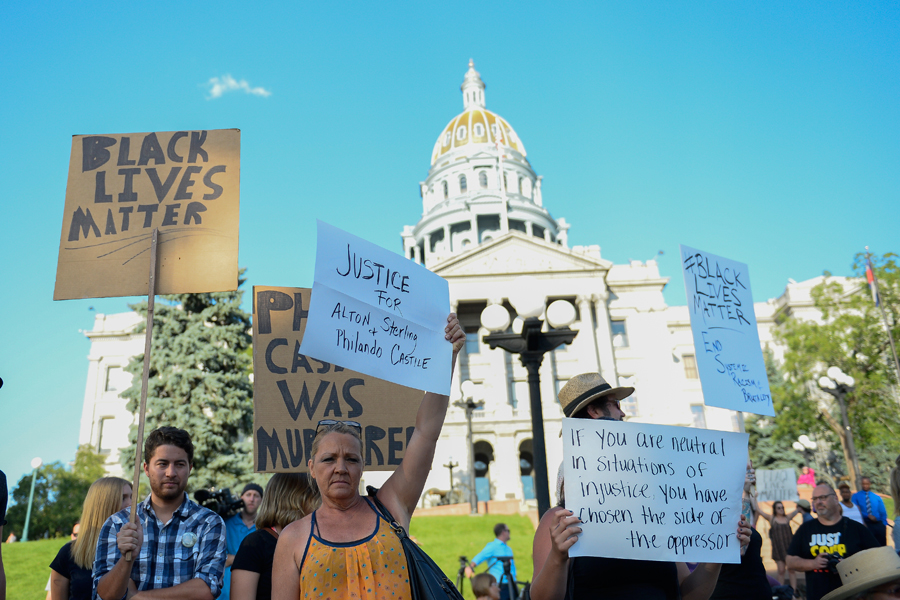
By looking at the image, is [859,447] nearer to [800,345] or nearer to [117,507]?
[800,345]

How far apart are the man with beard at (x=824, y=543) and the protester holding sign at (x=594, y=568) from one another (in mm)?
2580

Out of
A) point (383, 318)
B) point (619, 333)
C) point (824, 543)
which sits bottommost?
point (824, 543)

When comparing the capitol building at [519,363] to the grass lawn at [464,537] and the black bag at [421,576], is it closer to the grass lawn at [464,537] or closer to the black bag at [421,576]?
the grass lawn at [464,537]

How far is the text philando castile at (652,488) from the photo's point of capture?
2.83 m

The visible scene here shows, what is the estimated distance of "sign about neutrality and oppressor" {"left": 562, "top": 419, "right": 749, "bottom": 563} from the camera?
280 cm

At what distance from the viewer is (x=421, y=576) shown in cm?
262

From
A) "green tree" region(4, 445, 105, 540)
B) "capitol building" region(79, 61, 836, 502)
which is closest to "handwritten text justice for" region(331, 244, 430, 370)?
"capitol building" region(79, 61, 836, 502)

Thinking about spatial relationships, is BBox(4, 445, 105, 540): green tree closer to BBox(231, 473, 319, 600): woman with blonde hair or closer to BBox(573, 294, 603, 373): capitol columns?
BBox(573, 294, 603, 373): capitol columns

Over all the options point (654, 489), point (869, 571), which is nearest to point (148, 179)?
point (654, 489)

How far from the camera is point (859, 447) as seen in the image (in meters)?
31.1

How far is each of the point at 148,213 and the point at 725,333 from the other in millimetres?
3588

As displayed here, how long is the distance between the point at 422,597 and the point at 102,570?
177cm

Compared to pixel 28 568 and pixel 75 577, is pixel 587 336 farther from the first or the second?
pixel 75 577

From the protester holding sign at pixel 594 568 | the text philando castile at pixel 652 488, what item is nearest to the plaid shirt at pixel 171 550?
the protester holding sign at pixel 594 568
